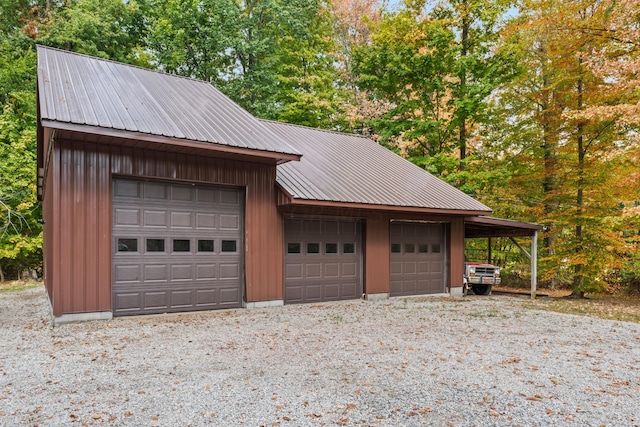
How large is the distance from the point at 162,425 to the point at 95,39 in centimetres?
2017

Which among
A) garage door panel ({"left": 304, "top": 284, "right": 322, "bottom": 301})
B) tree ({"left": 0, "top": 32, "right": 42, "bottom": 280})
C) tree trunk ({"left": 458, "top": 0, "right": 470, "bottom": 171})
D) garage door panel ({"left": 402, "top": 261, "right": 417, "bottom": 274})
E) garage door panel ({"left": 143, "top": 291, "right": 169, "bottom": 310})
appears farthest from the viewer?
tree trunk ({"left": 458, "top": 0, "right": 470, "bottom": 171})

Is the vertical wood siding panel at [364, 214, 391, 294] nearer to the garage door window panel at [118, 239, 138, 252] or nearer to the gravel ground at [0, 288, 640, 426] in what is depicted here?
the gravel ground at [0, 288, 640, 426]

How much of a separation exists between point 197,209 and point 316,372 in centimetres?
509

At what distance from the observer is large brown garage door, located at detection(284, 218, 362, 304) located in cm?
984

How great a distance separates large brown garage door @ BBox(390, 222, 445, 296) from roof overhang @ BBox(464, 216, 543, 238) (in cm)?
137

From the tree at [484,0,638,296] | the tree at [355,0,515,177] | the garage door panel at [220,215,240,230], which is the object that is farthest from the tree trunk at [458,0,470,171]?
the garage door panel at [220,215,240,230]

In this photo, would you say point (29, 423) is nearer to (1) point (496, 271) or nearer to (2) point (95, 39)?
(1) point (496, 271)

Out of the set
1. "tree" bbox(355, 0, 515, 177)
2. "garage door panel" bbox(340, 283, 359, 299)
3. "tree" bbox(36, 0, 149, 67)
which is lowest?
"garage door panel" bbox(340, 283, 359, 299)

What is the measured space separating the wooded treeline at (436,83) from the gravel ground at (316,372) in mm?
8047

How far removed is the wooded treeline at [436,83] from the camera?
13742 mm

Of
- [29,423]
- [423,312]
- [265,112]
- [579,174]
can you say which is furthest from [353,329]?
[265,112]

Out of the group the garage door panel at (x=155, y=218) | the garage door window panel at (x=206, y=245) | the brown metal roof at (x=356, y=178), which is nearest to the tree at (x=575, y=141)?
the brown metal roof at (x=356, y=178)

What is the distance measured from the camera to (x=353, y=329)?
697 centimetres

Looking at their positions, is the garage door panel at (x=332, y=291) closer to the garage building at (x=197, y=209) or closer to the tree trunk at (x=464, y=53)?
the garage building at (x=197, y=209)
